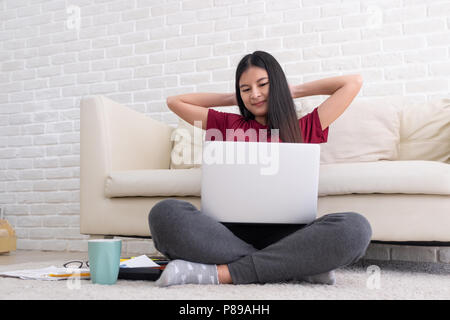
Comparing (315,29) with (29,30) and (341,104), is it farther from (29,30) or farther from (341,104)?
(29,30)

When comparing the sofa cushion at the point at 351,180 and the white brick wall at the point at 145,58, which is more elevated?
the white brick wall at the point at 145,58

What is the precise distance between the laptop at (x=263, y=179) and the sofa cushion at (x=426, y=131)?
1.01 meters

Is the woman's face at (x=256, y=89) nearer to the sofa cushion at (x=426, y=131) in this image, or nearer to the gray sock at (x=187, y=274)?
the gray sock at (x=187, y=274)

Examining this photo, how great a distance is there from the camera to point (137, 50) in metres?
2.63

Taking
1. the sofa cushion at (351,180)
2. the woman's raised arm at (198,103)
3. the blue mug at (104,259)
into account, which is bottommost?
the blue mug at (104,259)

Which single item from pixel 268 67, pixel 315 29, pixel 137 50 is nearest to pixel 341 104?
pixel 268 67

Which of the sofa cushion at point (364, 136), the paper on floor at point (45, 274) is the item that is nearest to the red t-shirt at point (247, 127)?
the sofa cushion at point (364, 136)

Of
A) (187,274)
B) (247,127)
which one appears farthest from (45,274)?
Result: (247,127)

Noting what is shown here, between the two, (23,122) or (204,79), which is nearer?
(204,79)

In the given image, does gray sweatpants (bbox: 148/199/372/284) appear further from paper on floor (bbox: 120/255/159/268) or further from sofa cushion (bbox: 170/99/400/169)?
sofa cushion (bbox: 170/99/400/169)

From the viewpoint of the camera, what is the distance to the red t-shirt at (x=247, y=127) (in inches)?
61.1

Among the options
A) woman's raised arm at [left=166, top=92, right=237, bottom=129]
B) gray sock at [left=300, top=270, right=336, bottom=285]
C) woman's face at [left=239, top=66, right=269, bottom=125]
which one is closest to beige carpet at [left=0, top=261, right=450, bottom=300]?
gray sock at [left=300, top=270, right=336, bottom=285]
